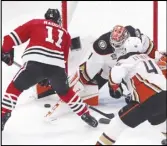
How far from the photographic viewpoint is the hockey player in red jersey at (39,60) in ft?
7.23

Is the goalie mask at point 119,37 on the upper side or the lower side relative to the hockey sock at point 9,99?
upper

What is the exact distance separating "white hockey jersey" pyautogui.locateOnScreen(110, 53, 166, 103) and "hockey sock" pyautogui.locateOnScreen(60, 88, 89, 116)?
1.34ft

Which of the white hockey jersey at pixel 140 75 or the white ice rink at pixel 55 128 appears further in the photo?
the white ice rink at pixel 55 128

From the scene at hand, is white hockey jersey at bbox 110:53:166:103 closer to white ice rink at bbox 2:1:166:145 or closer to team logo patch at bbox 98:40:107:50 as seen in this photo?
white ice rink at bbox 2:1:166:145

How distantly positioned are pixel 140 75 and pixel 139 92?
0.07 metres

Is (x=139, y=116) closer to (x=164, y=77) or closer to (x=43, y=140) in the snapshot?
(x=164, y=77)

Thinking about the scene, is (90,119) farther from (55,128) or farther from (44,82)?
(44,82)

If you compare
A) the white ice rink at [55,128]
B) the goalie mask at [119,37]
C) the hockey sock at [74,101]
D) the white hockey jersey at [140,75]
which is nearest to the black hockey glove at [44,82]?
the white ice rink at [55,128]

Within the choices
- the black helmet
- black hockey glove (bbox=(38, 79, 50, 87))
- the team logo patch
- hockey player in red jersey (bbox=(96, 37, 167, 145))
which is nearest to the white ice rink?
black hockey glove (bbox=(38, 79, 50, 87))

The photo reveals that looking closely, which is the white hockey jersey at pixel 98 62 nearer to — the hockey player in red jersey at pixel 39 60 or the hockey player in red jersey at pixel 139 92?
the hockey player in red jersey at pixel 39 60

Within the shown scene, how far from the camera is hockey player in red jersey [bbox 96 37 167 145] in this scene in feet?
6.14

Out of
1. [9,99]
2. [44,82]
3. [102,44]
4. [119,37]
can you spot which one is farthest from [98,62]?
[9,99]

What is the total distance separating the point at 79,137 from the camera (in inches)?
88.0

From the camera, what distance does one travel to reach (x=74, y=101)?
7.56 ft
